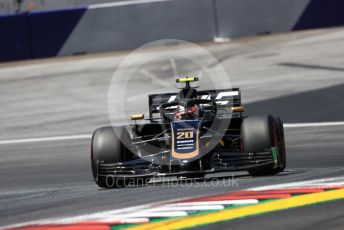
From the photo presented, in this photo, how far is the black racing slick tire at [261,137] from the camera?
464 inches

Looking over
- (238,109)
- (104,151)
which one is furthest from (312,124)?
(104,151)

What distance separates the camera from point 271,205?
8984 mm

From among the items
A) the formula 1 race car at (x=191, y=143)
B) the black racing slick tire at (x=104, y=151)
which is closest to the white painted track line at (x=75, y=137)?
the formula 1 race car at (x=191, y=143)

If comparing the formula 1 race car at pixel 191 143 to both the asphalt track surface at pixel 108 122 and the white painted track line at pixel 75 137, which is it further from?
the white painted track line at pixel 75 137

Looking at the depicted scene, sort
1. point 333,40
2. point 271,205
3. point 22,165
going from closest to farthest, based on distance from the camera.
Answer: point 271,205 → point 22,165 → point 333,40

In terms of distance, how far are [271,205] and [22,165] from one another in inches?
313

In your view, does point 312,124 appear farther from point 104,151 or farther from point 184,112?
point 104,151

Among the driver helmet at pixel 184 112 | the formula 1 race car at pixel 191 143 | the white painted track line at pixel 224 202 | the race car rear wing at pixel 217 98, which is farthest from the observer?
the race car rear wing at pixel 217 98

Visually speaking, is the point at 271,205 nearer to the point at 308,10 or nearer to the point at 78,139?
the point at 78,139

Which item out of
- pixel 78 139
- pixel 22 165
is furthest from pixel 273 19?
pixel 22 165

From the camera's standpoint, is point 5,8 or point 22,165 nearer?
point 22,165

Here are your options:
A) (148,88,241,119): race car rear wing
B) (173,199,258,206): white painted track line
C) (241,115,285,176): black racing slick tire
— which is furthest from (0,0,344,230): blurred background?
(148,88,241,119): race car rear wing

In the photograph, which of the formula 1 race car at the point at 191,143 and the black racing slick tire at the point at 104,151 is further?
the black racing slick tire at the point at 104,151

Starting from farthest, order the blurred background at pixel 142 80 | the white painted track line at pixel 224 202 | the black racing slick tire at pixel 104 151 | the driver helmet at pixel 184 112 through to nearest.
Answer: the driver helmet at pixel 184 112 → the black racing slick tire at pixel 104 151 → the blurred background at pixel 142 80 → the white painted track line at pixel 224 202
